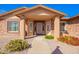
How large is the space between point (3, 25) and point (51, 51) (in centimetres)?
954

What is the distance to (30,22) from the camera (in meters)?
20.2

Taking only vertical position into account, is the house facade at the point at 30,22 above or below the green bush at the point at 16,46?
above

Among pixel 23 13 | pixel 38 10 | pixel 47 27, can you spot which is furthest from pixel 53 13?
pixel 47 27

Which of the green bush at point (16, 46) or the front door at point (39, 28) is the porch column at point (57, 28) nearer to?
the green bush at point (16, 46)

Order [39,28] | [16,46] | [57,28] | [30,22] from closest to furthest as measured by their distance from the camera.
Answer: [16,46] < [57,28] < [30,22] < [39,28]

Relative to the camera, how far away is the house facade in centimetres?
1556

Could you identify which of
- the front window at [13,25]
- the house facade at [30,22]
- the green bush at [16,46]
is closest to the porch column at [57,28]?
the house facade at [30,22]

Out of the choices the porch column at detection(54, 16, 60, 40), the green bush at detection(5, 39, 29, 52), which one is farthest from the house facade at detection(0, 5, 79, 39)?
the green bush at detection(5, 39, 29, 52)

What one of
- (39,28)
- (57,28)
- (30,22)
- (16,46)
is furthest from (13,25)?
(16,46)

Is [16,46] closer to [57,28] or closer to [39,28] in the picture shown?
[57,28]

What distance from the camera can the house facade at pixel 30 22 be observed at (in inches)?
613

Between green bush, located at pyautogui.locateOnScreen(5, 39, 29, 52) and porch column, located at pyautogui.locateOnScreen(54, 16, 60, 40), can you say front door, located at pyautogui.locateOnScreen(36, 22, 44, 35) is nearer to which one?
porch column, located at pyautogui.locateOnScreen(54, 16, 60, 40)
